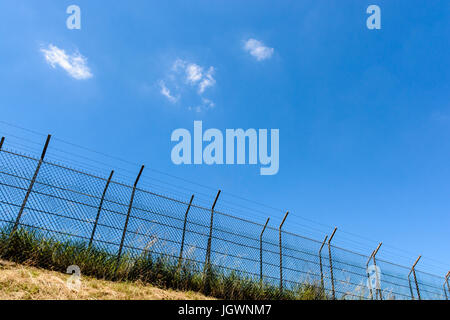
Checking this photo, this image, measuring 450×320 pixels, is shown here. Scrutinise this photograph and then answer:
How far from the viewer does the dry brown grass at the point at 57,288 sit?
5.35 metres

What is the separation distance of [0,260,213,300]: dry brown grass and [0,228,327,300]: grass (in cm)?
29

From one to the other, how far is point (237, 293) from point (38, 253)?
16.5 feet

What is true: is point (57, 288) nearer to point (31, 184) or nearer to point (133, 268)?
point (133, 268)

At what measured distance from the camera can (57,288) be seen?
572cm

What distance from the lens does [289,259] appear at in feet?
32.3

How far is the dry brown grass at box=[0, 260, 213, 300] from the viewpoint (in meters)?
5.35

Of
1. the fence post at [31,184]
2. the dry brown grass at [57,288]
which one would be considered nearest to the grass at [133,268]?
the fence post at [31,184]

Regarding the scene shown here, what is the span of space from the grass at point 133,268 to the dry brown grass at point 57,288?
293 mm

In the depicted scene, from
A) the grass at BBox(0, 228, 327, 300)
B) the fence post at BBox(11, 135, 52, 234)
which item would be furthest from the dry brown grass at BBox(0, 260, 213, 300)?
the fence post at BBox(11, 135, 52, 234)

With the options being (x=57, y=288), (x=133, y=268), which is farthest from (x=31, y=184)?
(x=133, y=268)
